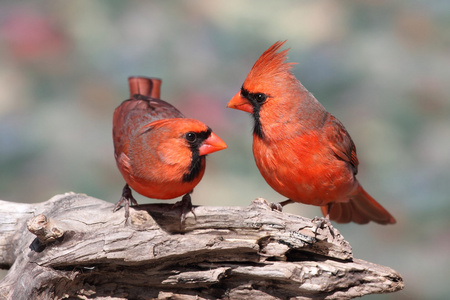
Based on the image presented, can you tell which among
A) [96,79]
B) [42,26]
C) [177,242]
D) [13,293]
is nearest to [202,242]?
[177,242]

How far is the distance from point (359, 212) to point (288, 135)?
102 centimetres

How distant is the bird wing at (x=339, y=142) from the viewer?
10.9ft

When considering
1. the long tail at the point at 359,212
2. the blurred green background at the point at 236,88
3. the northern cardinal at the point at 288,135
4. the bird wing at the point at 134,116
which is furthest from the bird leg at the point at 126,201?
the blurred green background at the point at 236,88

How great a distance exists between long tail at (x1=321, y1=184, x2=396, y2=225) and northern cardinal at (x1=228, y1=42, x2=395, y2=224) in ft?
1.93

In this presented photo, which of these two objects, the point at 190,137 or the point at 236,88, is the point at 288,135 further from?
the point at 236,88

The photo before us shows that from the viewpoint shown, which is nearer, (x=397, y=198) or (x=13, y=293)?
(x=13, y=293)

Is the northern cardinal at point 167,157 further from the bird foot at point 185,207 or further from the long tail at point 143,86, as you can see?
the long tail at point 143,86

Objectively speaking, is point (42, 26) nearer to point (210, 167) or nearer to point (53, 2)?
point (53, 2)

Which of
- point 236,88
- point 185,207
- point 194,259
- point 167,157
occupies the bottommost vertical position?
point 194,259

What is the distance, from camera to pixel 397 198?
16.4 feet

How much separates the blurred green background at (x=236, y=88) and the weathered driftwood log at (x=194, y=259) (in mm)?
1734

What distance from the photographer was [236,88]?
5.05 metres

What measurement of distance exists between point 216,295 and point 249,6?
118 inches

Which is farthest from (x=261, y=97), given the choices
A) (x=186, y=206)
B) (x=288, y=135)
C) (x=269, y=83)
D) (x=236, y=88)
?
(x=236, y=88)
